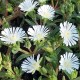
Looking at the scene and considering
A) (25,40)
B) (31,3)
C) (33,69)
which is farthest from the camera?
(31,3)

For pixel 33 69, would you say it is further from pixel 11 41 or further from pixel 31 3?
pixel 31 3

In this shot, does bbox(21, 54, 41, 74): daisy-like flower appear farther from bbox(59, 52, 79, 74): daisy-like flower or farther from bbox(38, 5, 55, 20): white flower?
bbox(38, 5, 55, 20): white flower

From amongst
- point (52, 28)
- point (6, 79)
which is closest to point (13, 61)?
point (6, 79)

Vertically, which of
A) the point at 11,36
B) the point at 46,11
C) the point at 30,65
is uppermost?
the point at 46,11

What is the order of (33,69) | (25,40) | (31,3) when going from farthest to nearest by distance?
(31,3) → (25,40) → (33,69)

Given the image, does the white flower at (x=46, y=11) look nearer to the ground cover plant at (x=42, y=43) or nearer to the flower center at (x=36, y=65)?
the ground cover plant at (x=42, y=43)

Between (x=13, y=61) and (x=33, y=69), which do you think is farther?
(x=13, y=61)

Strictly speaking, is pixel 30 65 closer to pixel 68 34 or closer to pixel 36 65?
pixel 36 65

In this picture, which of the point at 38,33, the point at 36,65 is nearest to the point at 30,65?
the point at 36,65
